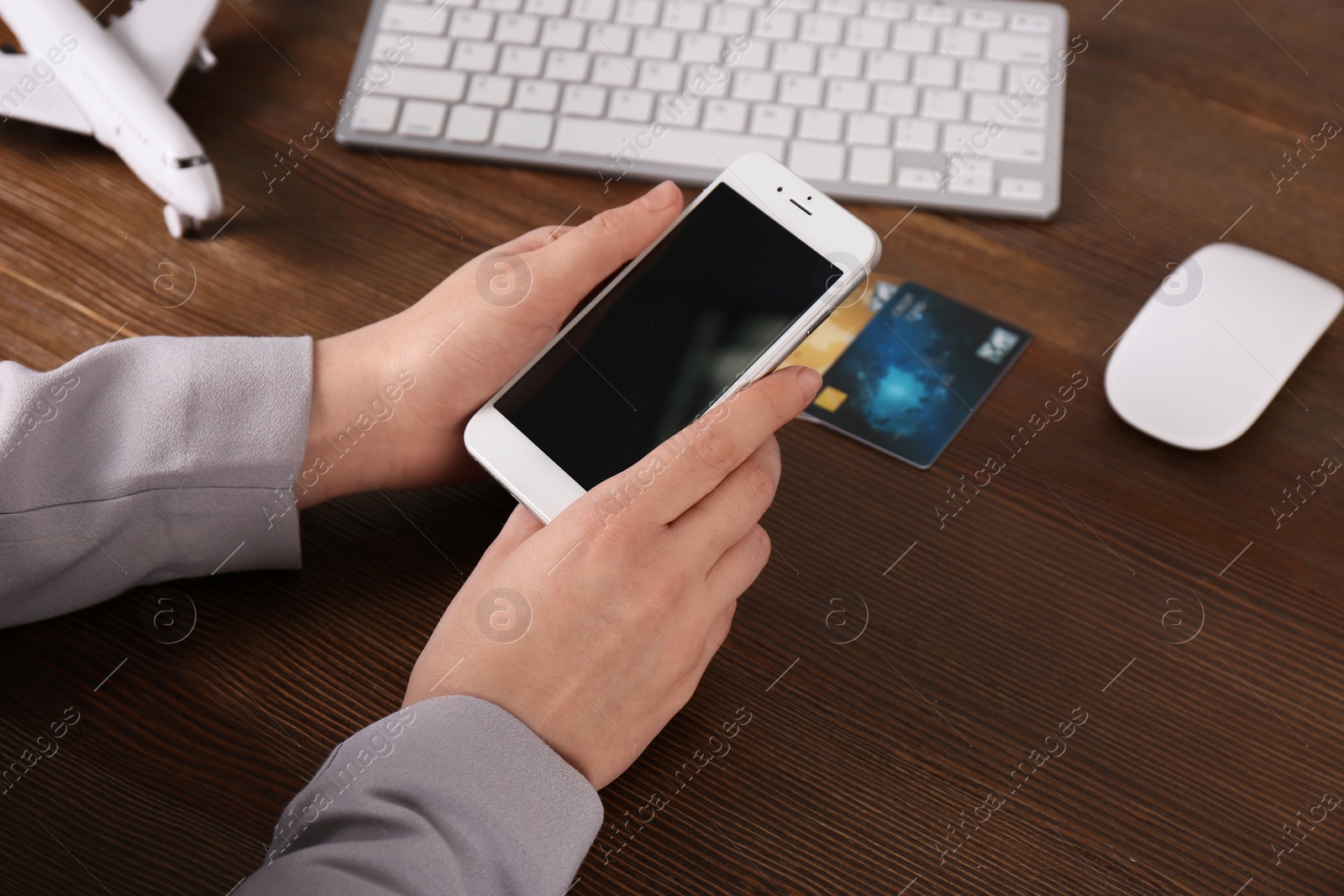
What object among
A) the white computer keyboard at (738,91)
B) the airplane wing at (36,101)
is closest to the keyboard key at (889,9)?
the white computer keyboard at (738,91)

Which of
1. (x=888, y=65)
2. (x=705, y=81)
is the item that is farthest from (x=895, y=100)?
(x=705, y=81)

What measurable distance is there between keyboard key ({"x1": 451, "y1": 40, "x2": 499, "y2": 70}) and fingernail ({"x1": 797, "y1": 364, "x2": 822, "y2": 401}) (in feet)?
1.28

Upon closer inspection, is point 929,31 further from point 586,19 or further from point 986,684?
point 986,684

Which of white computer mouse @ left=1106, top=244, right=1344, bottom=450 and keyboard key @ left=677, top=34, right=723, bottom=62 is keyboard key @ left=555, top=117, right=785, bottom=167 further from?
white computer mouse @ left=1106, top=244, right=1344, bottom=450

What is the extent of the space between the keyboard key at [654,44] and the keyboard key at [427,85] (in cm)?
14

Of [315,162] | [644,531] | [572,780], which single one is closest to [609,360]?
[644,531]

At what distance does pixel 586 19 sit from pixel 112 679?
0.57 meters

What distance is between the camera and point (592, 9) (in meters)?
0.78

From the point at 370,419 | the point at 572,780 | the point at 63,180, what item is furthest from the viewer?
the point at 63,180

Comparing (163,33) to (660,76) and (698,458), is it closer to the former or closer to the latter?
(660,76)

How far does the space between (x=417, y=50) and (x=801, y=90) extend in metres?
0.30

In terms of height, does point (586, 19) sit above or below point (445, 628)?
above

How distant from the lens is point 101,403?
563 millimetres

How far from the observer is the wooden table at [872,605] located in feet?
1.64
